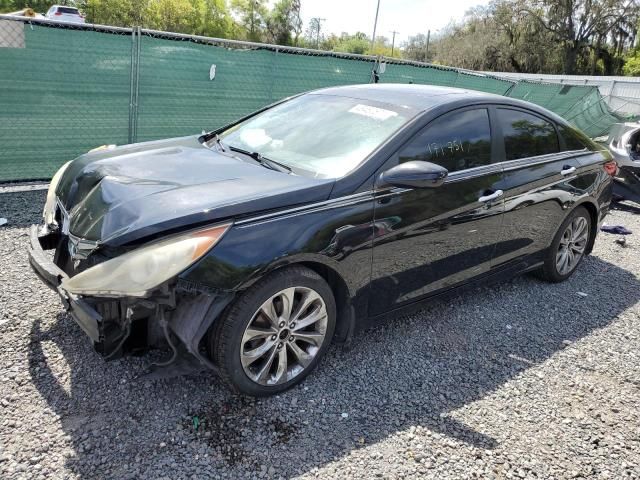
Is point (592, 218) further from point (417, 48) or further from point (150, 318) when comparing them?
point (417, 48)

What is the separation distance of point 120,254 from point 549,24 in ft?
173

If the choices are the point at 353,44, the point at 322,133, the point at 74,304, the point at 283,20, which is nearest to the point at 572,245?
the point at 322,133

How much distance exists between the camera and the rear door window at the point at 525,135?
3.88 metres

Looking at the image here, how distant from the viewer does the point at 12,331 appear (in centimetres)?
322

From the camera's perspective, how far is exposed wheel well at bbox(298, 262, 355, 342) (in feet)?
9.49

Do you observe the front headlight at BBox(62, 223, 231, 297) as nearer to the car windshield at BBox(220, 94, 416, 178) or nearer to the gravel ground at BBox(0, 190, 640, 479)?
the gravel ground at BBox(0, 190, 640, 479)

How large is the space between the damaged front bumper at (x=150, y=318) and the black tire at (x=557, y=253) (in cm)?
323

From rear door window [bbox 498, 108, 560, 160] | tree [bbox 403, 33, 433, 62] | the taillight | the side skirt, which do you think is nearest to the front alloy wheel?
the side skirt

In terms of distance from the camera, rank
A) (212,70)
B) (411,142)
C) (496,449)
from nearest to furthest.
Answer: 1. (496,449)
2. (411,142)
3. (212,70)

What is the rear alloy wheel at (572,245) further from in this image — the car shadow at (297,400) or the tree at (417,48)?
the tree at (417,48)

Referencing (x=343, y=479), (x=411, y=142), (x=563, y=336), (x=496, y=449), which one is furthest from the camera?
(x=563, y=336)

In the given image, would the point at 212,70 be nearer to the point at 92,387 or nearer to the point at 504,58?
the point at 92,387

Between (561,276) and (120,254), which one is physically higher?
(120,254)

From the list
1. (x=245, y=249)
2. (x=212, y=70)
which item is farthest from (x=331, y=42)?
(x=245, y=249)
